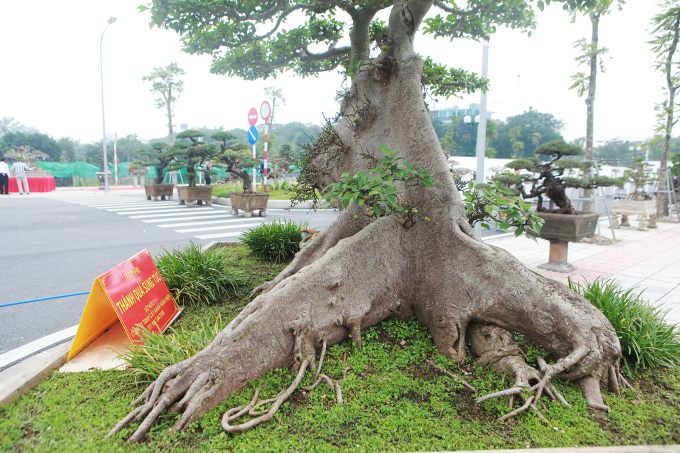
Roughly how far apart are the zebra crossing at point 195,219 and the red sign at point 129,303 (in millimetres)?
5093

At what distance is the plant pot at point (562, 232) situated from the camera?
21.4ft

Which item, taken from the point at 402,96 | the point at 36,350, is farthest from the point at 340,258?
the point at 36,350

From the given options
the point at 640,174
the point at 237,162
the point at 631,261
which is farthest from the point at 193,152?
the point at 640,174

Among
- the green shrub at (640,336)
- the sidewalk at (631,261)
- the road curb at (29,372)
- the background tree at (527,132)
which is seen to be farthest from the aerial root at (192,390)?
the background tree at (527,132)

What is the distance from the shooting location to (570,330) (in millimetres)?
2775

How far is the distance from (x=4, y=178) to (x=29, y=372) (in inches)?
809

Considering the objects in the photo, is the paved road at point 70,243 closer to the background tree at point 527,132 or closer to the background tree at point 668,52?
the background tree at point 668,52

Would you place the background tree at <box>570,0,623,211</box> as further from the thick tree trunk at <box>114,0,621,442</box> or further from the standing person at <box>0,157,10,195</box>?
the standing person at <box>0,157,10,195</box>

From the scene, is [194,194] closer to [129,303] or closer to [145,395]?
[129,303]

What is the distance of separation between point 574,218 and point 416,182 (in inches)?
169

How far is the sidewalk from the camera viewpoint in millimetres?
5633

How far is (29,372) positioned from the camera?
288cm

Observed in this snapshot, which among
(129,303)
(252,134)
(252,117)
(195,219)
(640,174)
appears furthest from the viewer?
(640,174)

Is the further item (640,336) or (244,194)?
(244,194)
